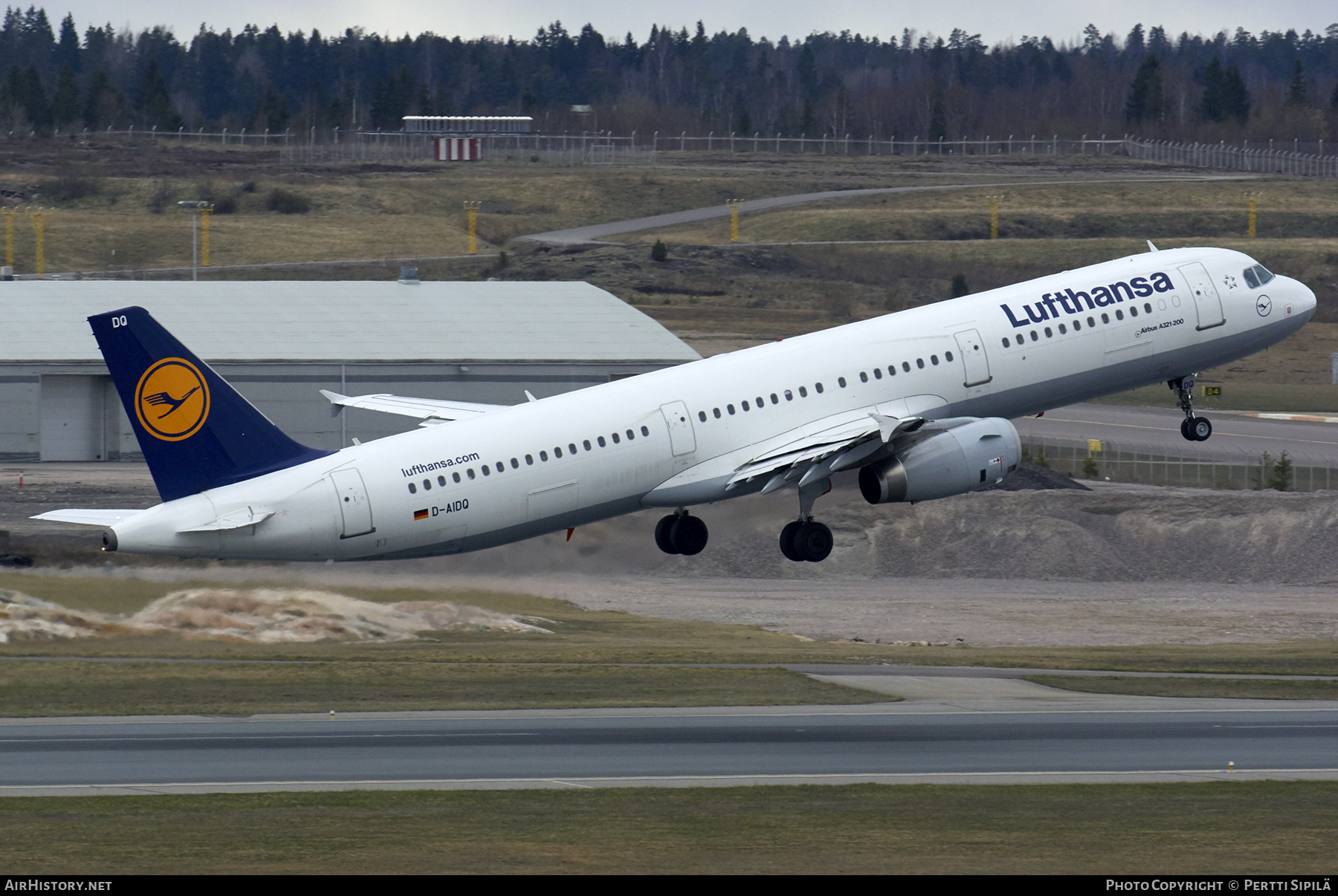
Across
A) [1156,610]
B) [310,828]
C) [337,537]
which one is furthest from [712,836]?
[1156,610]

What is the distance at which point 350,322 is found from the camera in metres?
90.2

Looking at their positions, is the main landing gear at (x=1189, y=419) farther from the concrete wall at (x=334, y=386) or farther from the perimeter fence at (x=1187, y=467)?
the concrete wall at (x=334, y=386)

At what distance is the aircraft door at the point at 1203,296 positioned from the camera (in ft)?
173

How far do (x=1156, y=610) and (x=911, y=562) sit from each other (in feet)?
34.7

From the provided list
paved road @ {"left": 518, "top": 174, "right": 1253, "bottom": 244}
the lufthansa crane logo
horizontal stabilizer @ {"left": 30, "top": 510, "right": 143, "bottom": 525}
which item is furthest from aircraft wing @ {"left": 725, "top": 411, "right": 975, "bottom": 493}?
paved road @ {"left": 518, "top": 174, "right": 1253, "bottom": 244}

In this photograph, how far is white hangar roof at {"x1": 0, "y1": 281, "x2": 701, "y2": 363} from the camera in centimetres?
8725

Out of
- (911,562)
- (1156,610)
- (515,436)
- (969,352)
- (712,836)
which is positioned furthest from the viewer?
(911,562)

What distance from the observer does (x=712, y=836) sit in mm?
34969

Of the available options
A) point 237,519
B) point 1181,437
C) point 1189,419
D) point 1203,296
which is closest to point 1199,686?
point 1189,419

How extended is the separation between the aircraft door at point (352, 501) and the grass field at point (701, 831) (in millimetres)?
7278

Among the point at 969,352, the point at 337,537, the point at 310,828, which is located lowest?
the point at 310,828

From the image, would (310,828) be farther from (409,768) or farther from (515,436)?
(515,436)

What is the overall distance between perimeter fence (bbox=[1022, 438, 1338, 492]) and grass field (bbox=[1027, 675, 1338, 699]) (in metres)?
29.2

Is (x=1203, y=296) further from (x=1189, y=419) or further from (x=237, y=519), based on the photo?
(x=237, y=519)
